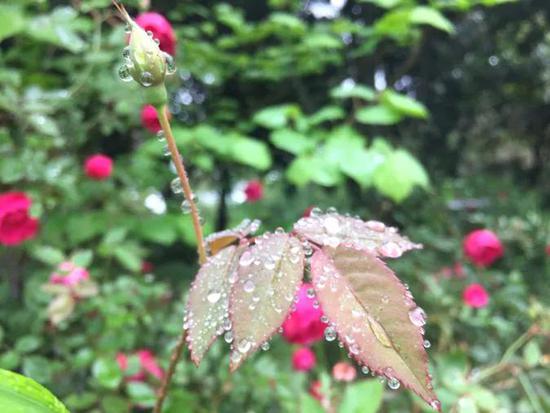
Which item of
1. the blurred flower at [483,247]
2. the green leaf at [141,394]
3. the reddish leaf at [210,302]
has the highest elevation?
the reddish leaf at [210,302]

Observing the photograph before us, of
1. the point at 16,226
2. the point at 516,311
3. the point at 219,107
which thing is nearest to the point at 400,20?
the point at 219,107

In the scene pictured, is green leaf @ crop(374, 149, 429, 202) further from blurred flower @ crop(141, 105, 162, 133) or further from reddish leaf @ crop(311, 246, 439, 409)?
reddish leaf @ crop(311, 246, 439, 409)

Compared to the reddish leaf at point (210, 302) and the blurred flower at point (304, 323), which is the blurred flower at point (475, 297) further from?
the reddish leaf at point (210, 302)

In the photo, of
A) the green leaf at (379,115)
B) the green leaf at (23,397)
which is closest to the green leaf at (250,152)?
the green leaf at (379,115)

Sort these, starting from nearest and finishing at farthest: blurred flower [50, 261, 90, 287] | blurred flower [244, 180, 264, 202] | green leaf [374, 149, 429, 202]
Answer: blurred flower [50, 261, 90, 287] → green leaf [374, 149, 429, 202] → blurred flower [244, 180, 264, 202]

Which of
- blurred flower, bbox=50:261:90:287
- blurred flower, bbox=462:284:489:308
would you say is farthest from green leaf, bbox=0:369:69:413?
blurred flower, bbox=462:284:489:308
